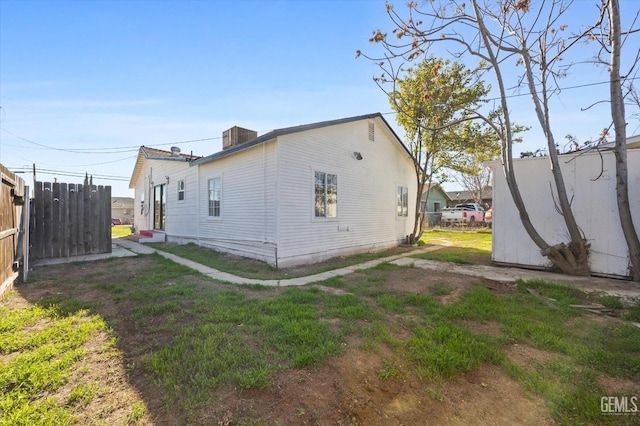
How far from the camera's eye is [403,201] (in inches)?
552

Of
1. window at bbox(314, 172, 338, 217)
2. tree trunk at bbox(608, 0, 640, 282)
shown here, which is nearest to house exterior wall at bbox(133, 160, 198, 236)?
window at bbox(314, 172, 338, 217)

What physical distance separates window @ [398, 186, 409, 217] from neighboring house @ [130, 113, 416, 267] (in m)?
0.05

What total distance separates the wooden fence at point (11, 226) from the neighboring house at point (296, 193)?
16.5 feet

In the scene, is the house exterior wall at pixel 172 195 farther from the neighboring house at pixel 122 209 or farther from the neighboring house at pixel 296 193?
the neighboring house at pixel 122 209

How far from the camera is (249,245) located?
356 inches

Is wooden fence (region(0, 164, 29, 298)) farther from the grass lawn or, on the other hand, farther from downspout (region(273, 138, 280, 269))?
downspout (region(273, 138, 280, 269))

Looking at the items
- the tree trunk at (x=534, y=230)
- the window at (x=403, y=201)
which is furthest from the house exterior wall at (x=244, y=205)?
the window at (x=403, y=201)

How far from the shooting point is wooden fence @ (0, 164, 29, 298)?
15.1 ft

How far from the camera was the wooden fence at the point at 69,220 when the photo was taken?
7.61m

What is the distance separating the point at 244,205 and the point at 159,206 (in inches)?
332

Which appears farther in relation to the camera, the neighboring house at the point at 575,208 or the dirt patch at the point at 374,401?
the neighboring house at the point at 575,208

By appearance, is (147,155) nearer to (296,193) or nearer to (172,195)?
(172,195)

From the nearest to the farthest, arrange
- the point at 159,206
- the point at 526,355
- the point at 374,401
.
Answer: the point at 374,401
the point at 526,355
the point at 159,206

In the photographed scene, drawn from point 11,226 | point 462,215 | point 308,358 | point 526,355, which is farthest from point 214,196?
point 462,215
